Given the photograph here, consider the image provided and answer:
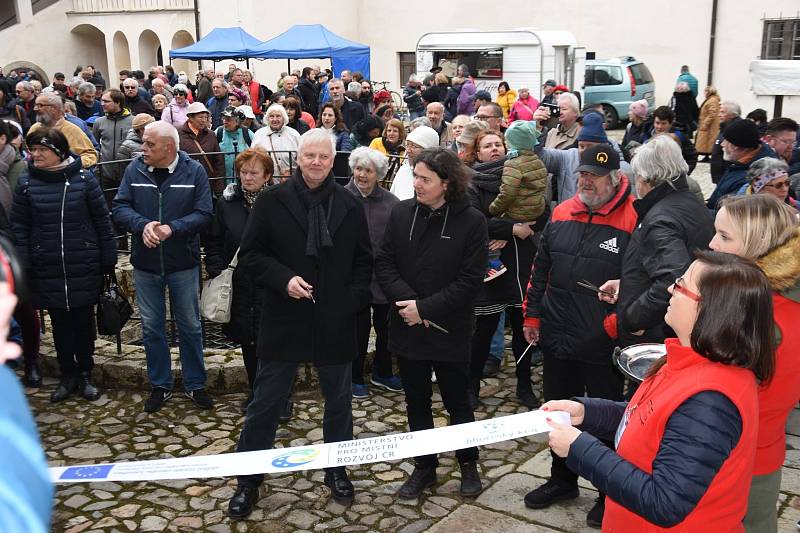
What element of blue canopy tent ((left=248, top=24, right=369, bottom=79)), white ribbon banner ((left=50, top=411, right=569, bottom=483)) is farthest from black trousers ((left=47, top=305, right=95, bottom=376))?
blue canopy tent ((left=248, top=24, right=369, bottom=79))

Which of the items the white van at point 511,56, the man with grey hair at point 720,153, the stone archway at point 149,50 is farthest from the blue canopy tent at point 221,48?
the stone archway at point 149,50

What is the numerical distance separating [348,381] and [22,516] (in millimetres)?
3722

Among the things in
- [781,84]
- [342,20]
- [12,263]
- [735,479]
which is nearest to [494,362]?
[735,479]

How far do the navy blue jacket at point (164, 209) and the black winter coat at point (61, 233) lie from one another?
329 mm

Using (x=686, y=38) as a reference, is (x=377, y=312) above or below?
below

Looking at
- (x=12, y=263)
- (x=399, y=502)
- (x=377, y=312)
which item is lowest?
(x=399, y=502)

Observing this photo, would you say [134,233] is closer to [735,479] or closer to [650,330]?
[650,330]

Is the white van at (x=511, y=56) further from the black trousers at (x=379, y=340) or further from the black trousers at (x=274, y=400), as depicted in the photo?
the black trousers at (x=274, y=400)

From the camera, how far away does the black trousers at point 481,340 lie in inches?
231

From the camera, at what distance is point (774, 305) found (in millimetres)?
3059

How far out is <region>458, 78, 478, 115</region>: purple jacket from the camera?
59.6 feet

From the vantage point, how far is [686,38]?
25375mm

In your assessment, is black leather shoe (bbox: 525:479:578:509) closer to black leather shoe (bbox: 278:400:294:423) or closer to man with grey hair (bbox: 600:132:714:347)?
man with grey hair (bbox: 600:132:714:347)

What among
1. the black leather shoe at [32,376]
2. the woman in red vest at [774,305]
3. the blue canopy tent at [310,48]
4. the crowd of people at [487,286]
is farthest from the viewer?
the blue canopy tent at [310,48]
